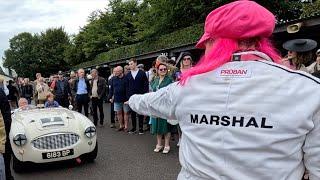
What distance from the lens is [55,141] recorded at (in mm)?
7488

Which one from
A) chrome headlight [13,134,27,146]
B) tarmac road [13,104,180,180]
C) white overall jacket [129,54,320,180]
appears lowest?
tarmac road [13,104,180,180]

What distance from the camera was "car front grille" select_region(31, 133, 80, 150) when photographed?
24.2ft

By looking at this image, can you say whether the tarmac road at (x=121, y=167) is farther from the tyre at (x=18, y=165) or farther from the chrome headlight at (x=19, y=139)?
the chrome headlight at (x=19, y=139)

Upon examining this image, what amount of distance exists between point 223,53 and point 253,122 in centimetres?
33

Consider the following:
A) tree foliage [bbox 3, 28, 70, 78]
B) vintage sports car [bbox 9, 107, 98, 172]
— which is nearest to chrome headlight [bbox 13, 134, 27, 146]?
vintage sports car [bbox 9, 107, 98, 172]

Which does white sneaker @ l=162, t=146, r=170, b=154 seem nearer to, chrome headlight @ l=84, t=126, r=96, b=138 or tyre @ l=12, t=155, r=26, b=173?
chrome headlight @ l=84, t=126, r=96, b=138

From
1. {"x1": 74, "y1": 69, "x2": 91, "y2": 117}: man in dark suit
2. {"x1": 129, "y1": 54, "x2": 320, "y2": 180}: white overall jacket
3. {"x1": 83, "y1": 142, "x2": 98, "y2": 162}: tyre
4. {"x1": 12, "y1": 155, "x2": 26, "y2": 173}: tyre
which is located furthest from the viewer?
{"x1": 74, "y1": 69, "x2": 91, "y2": 117}: man in dark suit

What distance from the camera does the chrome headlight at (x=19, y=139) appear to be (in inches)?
284

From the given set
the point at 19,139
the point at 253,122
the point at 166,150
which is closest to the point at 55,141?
the point at 19,139

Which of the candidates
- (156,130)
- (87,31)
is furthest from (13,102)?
(87,31)

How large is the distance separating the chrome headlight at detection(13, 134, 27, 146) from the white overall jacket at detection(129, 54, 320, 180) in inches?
233

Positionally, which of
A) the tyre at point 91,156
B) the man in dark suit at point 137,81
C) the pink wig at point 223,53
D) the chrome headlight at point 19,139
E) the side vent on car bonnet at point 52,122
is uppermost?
the pink wig at point 223,53

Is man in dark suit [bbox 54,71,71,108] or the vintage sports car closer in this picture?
the vintage sports car

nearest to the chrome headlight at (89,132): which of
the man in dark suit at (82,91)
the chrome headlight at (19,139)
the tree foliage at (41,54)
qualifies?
the chrome headlight at (19,139)
